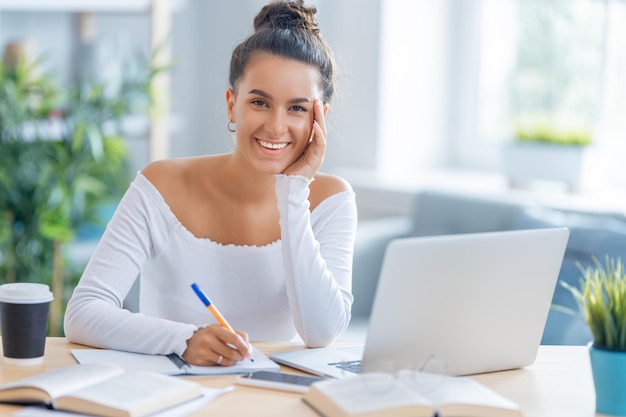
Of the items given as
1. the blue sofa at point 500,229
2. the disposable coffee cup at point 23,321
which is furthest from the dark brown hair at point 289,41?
the blue sofa at point 500,229

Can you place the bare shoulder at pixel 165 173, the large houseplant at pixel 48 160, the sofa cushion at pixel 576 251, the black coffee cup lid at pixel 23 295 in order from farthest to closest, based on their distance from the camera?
the large houseplant at pixel 48 160, the sofa cushion at pixel 576 251, the bare shoulder at pixel 165 173, the black coffee cup lid at pixel 23 295

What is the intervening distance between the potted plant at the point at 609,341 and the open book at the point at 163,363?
19.4 inches

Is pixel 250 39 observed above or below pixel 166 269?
above

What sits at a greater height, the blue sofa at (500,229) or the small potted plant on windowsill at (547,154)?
the small potted plant on windowsill at (547,154)

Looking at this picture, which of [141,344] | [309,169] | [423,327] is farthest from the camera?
[309,169]

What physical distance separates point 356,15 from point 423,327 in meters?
2.60

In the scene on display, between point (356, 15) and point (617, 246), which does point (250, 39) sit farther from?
point (356, 15)

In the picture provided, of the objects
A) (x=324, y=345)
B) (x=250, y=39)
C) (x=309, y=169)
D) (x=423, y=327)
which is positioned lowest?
(x=324, y=345)

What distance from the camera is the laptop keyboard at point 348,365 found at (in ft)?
5.19

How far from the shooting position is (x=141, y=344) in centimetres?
165

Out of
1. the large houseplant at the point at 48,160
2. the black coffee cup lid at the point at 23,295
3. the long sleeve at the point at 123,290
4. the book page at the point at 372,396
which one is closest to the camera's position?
the book page at the point at 372,396

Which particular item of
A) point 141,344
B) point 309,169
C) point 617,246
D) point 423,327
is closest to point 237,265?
point 309,169

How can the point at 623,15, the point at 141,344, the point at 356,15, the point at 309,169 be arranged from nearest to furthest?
the point at 141,344, the point at 309,169, the point at 623,15, the point at 356,15

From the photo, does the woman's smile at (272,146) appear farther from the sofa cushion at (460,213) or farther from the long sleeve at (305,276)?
the sofa cushion at (460,213)
